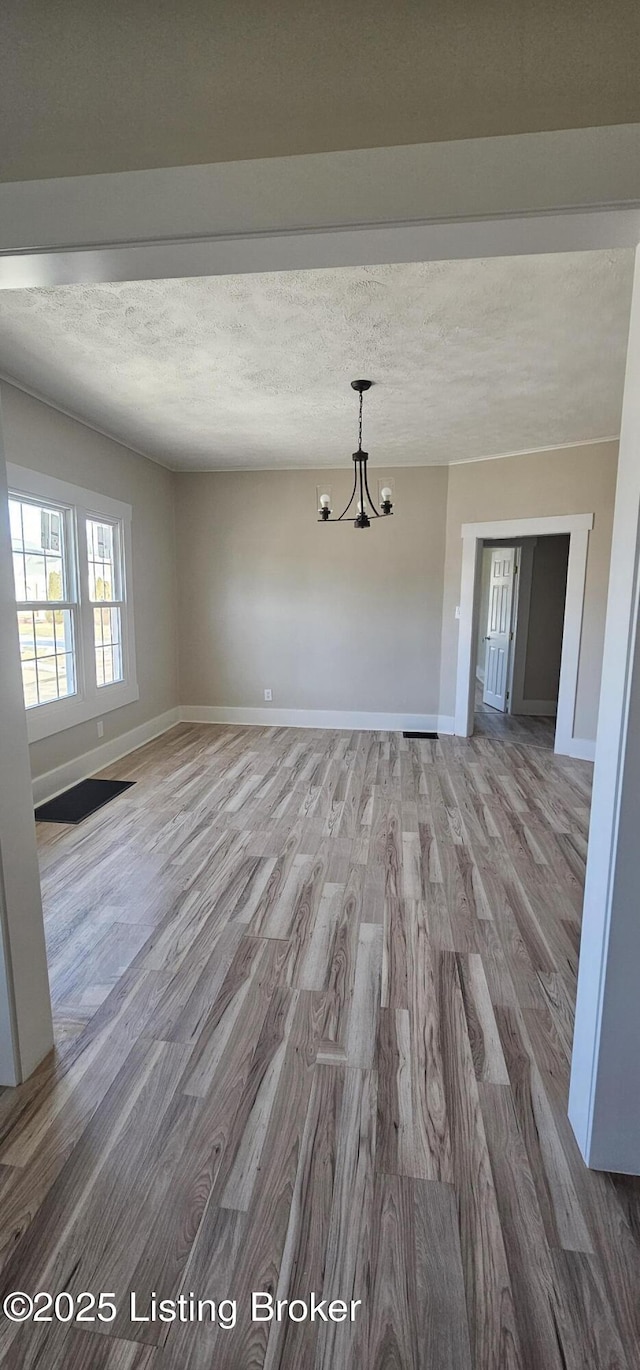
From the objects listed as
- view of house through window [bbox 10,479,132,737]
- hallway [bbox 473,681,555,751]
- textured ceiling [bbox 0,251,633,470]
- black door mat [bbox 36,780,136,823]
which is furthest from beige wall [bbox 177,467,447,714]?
black door mat [bbox 36,780,136,823]

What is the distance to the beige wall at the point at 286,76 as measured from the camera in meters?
1.03

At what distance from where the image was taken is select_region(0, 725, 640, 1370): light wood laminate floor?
1.08 meters

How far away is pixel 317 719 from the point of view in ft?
19.2

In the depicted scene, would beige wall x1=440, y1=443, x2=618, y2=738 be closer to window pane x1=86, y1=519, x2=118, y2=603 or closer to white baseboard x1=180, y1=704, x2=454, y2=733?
white baseboard x1=180, y1=704, x2=454, y2=733

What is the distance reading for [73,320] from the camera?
2480 mm

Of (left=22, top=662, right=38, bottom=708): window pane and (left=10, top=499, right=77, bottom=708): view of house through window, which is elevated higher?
(left=10, top=499, right=77, bottom=708): view of house through window

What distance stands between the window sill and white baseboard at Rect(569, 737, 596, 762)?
398 cm

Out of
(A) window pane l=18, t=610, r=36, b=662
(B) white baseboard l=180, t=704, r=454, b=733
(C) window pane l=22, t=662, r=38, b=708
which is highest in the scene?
(A) window pane l=18, t=610, r=36, b=662

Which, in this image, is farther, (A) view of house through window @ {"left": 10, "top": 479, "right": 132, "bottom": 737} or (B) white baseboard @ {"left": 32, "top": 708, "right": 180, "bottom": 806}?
(B) white baseboard @ {"left": 32, "top": 708, "right": 180, "bottom": 806}

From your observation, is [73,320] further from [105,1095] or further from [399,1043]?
[399,1043]

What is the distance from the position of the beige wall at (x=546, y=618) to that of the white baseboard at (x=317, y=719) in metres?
1.59

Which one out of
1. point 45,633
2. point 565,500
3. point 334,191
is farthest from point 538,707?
point 334,191

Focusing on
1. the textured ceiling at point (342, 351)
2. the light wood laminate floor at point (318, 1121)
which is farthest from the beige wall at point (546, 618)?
the light wood laminate floor at point (318, 1121)

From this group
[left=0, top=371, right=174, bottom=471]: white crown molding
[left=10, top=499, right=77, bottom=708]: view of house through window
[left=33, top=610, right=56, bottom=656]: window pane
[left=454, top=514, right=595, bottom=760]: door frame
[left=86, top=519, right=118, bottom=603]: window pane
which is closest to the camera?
[left=0, top=371, right=174, bottom=471]: white crown molding
